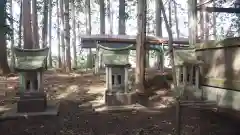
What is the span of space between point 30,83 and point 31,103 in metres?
0.71

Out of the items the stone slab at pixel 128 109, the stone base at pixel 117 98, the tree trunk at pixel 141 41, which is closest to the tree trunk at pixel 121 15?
the tree trunk at pixel 141 41

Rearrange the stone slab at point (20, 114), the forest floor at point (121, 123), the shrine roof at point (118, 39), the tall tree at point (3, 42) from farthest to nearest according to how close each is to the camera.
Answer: the shrine roof at point (118, 39)
the tall tree at point (3, 42)
the stone slab at point (20, 114)
the forest floor at point (121, 123)

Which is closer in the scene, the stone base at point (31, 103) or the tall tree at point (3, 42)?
the stone base at point (31, 103)

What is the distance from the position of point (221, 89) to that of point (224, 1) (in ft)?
12.5

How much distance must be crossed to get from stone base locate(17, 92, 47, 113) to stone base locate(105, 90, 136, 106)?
2.31 m

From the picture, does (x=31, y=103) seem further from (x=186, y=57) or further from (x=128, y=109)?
(x=186, y=57)

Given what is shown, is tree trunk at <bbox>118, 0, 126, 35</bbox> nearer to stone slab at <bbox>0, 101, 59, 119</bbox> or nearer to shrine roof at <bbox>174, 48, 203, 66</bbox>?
shrine roof at <bbox>174, 48, 203, 66</bbox>

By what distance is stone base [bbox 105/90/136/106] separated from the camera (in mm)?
9156

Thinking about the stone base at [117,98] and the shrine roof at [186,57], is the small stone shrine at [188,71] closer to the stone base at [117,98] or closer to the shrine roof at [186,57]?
the shrine roof at [186,57]

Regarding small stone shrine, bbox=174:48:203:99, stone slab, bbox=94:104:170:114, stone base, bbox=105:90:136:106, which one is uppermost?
small stone shrine, bbox=174:48:203:99

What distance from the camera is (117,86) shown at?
30.9ft

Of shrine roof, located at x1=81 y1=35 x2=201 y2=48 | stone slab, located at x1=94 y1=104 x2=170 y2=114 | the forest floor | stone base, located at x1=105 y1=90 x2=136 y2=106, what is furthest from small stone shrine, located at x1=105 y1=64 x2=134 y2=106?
shrine roof, located at x1=81 y1=35 x2=201 y2=48

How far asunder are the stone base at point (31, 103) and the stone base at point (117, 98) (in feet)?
7.59

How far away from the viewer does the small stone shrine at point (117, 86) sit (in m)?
9.20
